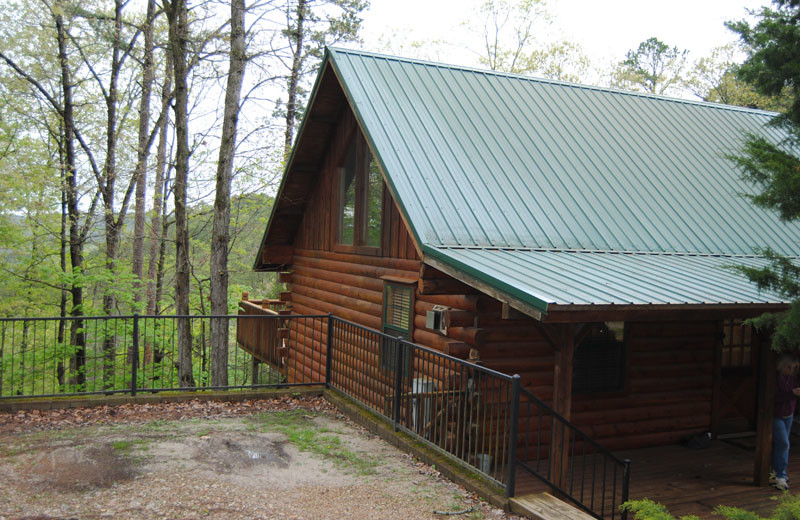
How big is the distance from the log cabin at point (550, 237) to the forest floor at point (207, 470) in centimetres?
208

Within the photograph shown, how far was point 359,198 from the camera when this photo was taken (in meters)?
12.8

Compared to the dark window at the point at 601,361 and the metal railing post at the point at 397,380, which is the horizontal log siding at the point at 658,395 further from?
the metal railing post at the point at 397,380

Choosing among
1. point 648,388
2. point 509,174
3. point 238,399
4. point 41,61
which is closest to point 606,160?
point 509,174

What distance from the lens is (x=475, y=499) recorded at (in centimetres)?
691

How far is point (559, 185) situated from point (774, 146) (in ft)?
17.4

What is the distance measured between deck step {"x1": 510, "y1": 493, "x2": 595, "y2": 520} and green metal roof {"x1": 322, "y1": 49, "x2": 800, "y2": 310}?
1.88m

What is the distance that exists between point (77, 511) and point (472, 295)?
527cm

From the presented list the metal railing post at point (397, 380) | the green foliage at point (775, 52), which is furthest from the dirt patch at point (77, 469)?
the green foliage at point (775, 52)

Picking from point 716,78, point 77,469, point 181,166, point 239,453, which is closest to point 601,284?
point 239,453

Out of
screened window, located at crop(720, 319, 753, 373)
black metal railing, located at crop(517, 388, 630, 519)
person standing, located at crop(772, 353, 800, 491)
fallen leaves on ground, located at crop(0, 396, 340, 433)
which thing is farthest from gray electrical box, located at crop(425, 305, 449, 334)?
screened window, located at crop(720, 319, 753, 373)

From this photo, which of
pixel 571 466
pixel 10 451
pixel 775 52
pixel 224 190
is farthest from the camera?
pixel 224 190

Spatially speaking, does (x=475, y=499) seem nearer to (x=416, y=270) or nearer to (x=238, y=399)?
(x=416, y=270)

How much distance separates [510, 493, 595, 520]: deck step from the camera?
20.4 ft

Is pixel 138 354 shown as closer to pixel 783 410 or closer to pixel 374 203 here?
pixel 374 203
